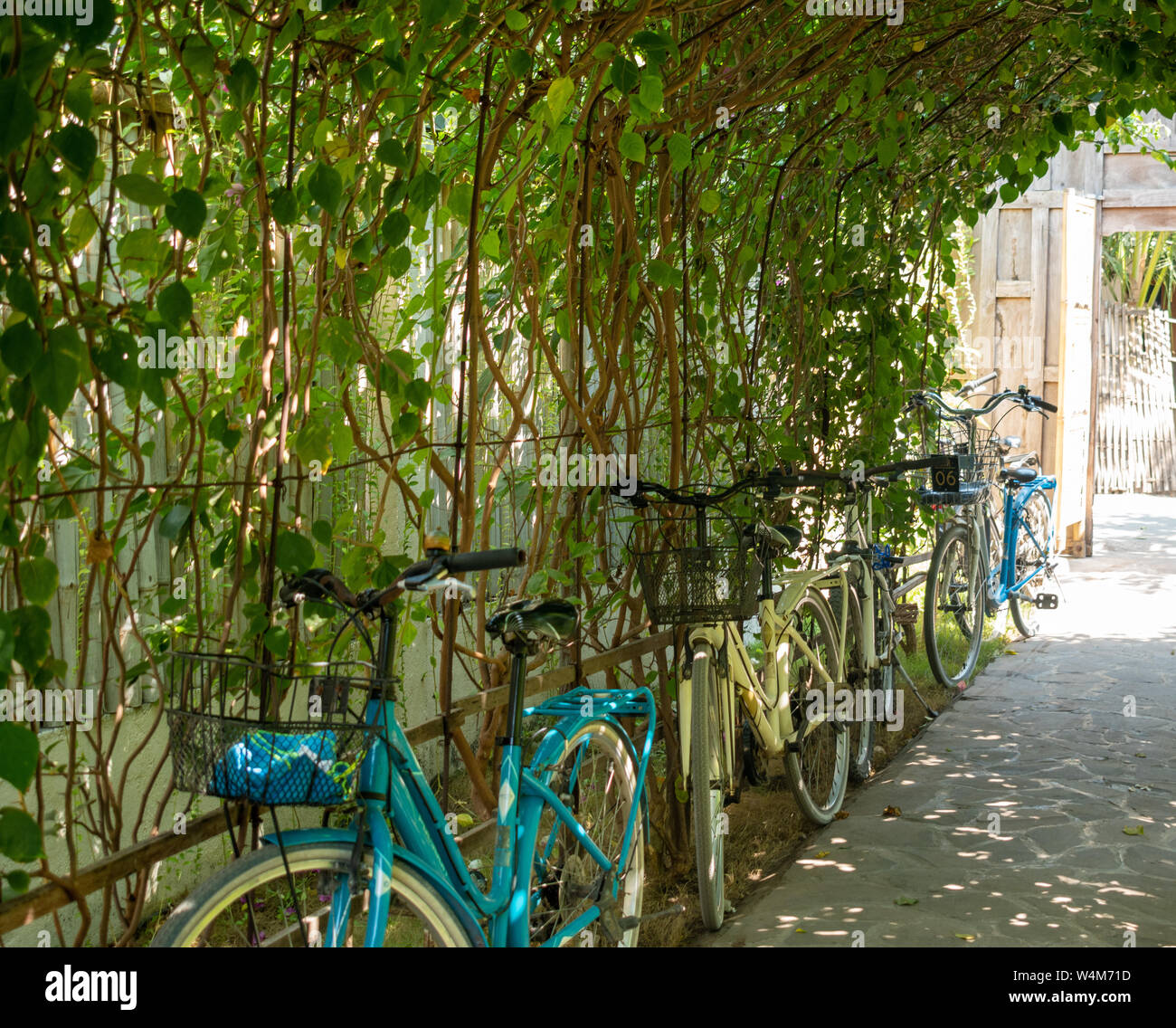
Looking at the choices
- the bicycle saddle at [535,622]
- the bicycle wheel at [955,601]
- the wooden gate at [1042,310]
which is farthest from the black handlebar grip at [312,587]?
the wooden gate at [1042,310]

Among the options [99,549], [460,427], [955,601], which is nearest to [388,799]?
[99,549]

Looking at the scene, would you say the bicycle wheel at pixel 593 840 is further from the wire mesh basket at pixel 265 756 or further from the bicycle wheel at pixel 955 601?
the bicycle wheel at pixel 955 601

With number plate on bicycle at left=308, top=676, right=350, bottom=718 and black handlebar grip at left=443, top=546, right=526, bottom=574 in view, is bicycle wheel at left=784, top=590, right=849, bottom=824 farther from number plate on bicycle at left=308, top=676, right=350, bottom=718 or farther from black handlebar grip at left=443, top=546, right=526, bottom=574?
number plate on bicycle at left=308, top=676, right=350, bottom=718

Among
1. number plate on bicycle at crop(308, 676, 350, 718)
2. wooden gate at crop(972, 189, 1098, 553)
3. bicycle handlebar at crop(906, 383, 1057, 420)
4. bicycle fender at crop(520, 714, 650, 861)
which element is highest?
wooden gate at crop(972, 189, 1098, 553)

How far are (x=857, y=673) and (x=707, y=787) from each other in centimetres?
151

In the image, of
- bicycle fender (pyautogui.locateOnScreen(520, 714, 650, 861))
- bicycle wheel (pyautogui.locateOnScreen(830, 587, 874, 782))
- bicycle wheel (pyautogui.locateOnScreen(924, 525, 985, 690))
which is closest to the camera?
bicycle fender (pyautogui.locateOnScreen(520, 714, 650, 861))

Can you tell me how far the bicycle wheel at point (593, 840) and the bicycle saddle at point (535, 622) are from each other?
0.37m

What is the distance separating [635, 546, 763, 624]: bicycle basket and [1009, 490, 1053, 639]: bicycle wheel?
453 cm

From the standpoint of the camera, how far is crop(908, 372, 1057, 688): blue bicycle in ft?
20.3

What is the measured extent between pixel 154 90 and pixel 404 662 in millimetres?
2494

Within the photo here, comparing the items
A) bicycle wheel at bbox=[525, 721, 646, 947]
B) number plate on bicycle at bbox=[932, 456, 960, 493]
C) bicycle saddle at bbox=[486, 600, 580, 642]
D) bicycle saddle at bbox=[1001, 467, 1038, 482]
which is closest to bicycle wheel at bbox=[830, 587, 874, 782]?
number plate on bicycle at bbox=[932, 456, 960, 493]

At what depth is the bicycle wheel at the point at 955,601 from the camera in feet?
20.3

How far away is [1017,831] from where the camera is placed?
4.27 m

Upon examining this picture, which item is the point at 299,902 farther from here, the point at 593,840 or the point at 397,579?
the point at 593,840
